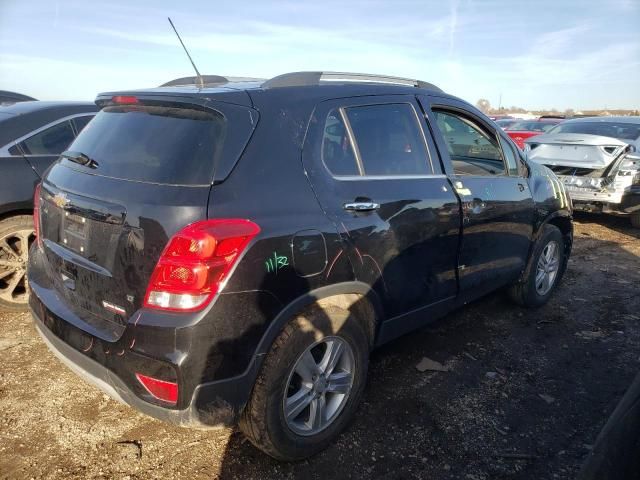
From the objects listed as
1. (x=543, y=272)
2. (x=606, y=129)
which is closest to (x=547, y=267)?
(x=543, y=272)

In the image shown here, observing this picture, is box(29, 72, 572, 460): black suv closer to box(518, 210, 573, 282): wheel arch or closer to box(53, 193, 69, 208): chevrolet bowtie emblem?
box(53, 193, 69, 208): chevrolet bowtie emblem

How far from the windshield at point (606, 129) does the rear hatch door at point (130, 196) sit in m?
8.57

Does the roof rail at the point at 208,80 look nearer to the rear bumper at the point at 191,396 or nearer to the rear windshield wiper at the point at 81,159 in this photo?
the rear windshield wiper at the point at 81,159

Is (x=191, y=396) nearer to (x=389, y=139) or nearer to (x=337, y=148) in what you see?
(x=337, y=148)

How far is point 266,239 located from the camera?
2086mm

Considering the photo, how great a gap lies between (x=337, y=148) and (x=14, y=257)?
2.97 m

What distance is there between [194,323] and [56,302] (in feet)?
3.16

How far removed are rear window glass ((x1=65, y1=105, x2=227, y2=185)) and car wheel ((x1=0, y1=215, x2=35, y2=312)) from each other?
1.76 meters

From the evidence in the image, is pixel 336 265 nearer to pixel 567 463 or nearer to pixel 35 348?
pixel 567 463

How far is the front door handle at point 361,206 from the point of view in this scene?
2457 millimetres

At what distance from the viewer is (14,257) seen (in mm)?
3934

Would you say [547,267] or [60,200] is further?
[547,267]

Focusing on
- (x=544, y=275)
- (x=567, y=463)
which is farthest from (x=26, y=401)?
(x=544, y=275)

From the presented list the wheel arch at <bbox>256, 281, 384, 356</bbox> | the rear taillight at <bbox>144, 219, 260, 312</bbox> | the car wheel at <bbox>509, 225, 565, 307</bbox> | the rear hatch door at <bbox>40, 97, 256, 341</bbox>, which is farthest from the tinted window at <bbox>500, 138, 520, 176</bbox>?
the rear taillight at <bbox>144, 219, 260, 312</bbox>
